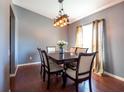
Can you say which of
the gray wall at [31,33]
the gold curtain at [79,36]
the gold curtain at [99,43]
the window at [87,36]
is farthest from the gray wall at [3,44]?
the gold curtain at [79,36]

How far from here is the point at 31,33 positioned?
5914mm

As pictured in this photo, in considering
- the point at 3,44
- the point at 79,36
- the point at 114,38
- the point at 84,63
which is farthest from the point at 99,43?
the point at 3,44

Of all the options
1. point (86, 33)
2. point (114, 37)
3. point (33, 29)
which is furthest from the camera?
point (33, 29)

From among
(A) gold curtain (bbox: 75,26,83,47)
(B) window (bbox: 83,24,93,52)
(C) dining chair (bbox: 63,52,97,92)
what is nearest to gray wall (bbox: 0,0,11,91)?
(C) dining chair (bbox: 63,52,97,92)

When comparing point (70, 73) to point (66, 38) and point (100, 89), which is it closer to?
point (100, 89)

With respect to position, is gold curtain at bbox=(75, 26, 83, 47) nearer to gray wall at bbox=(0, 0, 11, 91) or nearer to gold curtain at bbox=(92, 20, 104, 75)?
gold curtain at bbox=(92, 20, 104, 75)

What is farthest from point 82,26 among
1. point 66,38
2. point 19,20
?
point 19,20

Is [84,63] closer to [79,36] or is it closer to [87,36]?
[87,36]

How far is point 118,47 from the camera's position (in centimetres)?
358

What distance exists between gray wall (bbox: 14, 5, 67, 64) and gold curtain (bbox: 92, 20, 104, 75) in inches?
113

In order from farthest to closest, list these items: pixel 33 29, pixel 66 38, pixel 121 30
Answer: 1. pixel 66 38
2. pixel 33 29
3. pixel 121 30

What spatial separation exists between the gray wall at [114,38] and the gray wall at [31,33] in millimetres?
3096

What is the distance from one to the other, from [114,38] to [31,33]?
4073 mm

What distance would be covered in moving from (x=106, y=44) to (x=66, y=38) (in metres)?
3.25
